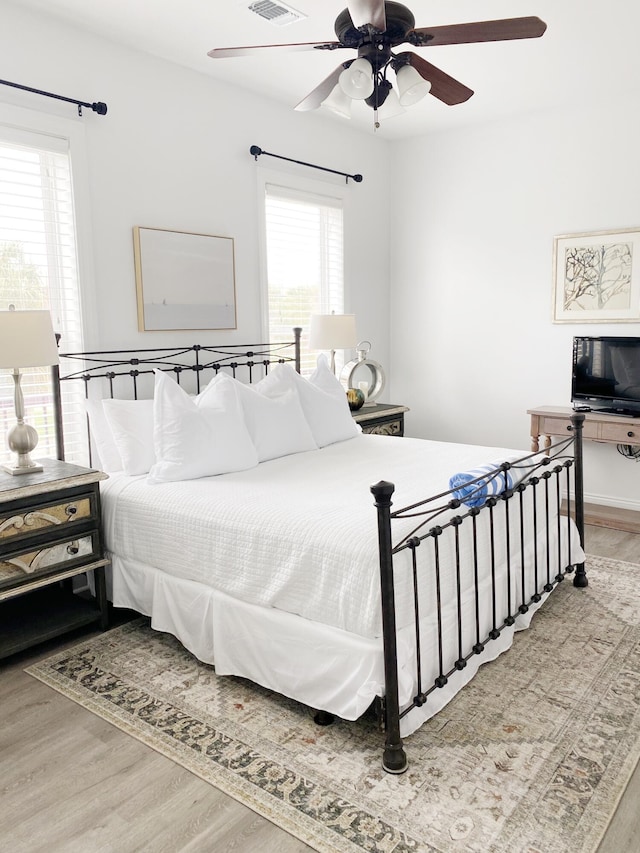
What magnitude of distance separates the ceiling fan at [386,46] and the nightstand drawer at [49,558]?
211cm

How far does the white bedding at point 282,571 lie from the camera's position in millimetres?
2287

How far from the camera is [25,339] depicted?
2820 millimetres

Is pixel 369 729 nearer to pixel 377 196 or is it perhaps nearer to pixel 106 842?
pixel 106 842

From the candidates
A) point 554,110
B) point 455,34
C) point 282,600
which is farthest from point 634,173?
point 282,600

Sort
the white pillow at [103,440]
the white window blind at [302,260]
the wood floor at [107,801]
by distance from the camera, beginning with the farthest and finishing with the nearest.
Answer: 1. the white window blind at [302,260]
2. the white pillow at [103,440]
3. the wood floor at [107,801]

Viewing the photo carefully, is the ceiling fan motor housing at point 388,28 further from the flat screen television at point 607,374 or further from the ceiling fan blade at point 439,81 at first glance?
the flat screen television at point 607,374

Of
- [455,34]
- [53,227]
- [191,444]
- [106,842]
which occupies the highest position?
[455,34]

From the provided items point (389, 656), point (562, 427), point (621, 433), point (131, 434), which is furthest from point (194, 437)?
point (621, 433)

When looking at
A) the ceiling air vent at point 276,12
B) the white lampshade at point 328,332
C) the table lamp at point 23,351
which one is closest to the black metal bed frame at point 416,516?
the white lampshade at point 328,332

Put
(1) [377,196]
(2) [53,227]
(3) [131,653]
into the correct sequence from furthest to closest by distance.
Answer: (1) [377,196] → (2) [53,227] → (3) [131,653]

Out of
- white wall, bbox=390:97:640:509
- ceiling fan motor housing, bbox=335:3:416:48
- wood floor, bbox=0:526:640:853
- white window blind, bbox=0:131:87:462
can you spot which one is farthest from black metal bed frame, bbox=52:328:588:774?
ceiling fan motor housing, bbox=335:3:416:48

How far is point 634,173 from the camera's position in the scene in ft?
15.2

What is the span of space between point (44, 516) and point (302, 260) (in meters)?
2.87

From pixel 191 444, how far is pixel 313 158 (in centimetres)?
275
